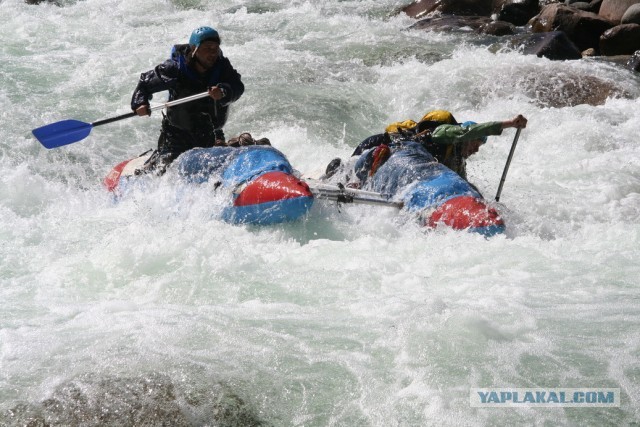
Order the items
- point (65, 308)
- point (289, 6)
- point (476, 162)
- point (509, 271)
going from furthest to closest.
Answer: point (289, 6) → point (476, 162) → point (509, 271) → point (65, 308)

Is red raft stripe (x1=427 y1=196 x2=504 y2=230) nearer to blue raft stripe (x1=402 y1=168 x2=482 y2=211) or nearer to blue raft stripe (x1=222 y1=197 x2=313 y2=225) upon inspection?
blue raft stripe (x1=402 y1=168 x2=482 y2=211)

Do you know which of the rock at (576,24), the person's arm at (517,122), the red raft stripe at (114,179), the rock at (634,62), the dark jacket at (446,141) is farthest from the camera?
the rock at (576,24)

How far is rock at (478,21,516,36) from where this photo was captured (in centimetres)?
1335

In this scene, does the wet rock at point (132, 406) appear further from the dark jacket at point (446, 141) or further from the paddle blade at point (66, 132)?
the paddle blade at point (66, 132)

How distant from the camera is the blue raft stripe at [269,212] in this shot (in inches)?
221

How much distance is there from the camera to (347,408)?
3.59 meters

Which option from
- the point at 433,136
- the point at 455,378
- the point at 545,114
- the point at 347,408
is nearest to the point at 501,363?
the point at 455,378

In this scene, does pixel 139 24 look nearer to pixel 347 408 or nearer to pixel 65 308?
pixel 65 308

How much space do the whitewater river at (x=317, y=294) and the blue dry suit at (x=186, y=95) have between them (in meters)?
0.51

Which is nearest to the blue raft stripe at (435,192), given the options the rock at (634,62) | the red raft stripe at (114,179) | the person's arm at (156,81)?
the person's arm at (156,81)

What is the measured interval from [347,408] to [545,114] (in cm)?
685

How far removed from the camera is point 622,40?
471 inches

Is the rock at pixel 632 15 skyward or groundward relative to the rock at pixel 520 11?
skyward

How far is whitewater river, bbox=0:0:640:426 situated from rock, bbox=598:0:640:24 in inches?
156
